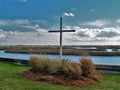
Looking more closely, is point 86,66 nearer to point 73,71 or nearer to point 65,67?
point 73,71

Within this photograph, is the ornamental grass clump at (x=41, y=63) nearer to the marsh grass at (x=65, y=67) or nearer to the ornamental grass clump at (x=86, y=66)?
the marsh grass at (x=65, y=67)

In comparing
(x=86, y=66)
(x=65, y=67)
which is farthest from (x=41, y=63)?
(x=86, y=66)

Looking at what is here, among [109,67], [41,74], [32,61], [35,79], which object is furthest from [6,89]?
[109,67]

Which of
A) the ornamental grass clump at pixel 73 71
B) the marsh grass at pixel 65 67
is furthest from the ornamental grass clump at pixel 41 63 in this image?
the ornamental grass clump at pixel 73 71

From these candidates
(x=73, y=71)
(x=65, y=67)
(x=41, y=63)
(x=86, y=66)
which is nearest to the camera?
(x=73, y=71)

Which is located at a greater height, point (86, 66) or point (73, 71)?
point (86, 66)

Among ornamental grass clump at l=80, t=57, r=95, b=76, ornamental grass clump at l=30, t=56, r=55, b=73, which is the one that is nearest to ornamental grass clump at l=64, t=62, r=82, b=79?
ornamental grass clump at l=80, t=57, r=95, b=76

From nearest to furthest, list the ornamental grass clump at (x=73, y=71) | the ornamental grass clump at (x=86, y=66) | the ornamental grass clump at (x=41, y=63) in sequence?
1. the ornamental grass clump at (x=73, y=71)
2. the ornamental grass clump at (x=86, y=66)
3. the ornamental grass clump at (x=41, y=63)

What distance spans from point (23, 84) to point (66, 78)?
1832mm

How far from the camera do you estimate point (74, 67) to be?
9.99 metres

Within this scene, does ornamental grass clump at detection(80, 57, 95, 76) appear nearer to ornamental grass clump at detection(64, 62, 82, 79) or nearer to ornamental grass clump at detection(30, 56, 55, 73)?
ornamental grass clump at detection(64, 62, 82, 79)

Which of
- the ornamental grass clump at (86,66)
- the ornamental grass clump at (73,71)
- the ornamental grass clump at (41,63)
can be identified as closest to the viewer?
the ornamental grass clump at (73,71)

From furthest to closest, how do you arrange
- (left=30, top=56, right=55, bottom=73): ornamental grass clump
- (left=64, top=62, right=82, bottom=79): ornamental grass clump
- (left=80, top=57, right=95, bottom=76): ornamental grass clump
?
1. (left=30, top=56, right=55, bottom=73): ornamental grass clump
2. (left=80, top=57, right=95, bottom=76): ornamental grass clump
3. (left=64, top=62, right=82, bottom=79): ornamental grass clump

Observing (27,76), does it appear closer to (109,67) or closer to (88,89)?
(88,89)
